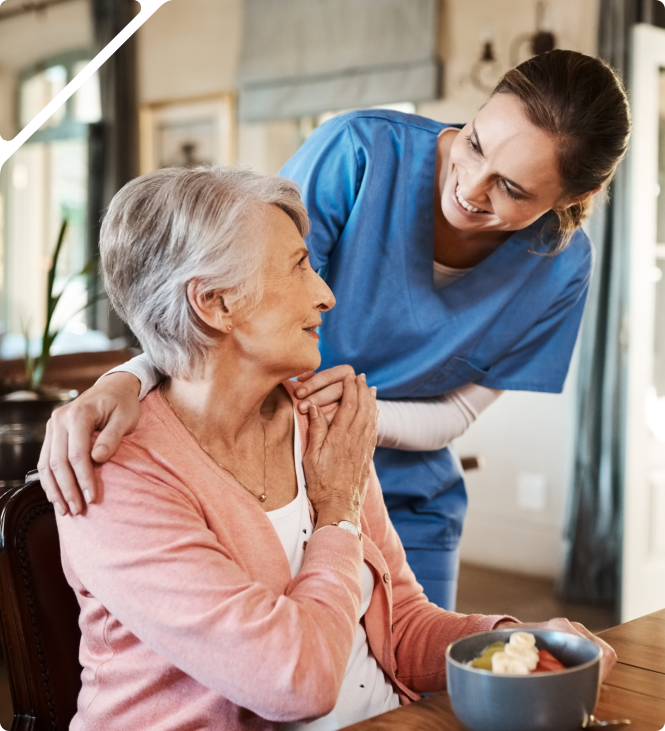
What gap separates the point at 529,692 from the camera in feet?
2.40

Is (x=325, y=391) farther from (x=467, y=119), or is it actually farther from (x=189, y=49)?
(x=189, y=49)

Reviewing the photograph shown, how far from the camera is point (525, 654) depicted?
30.3 inches

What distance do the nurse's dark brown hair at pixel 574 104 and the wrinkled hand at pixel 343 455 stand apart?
478mm

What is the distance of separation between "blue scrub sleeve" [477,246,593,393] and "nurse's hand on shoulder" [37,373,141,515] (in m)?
0.88

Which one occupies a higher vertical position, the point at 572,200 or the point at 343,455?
the point at 572,200

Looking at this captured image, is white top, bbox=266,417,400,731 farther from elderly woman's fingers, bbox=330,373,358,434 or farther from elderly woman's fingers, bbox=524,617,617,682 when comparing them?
elderly woman's fingers, bbox=524,617,617,682

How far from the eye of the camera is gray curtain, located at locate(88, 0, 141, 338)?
5863mm

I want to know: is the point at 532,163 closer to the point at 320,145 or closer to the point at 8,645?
the point at 320,145

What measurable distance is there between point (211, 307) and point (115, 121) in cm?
518

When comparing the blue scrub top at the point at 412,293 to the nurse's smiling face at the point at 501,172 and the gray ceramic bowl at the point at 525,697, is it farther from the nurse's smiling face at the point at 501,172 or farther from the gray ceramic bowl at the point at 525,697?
the gray ceramic bowl at the point at 525,697

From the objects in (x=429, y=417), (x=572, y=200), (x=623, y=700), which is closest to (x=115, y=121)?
(x=429, y=417)

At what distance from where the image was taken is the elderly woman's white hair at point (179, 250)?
3.55ft

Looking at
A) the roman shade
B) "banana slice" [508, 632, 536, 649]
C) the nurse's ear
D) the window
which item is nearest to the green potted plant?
the nurse's ear

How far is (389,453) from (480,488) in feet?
8.52
